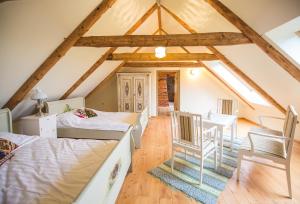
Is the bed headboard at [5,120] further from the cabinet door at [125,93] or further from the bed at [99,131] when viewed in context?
the cabinet door at [125,93]

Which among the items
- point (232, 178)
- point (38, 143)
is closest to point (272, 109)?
point (232, 178)

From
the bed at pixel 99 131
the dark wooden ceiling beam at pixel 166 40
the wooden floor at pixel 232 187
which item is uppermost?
the dark wooden ceiling beam at pixel 166 40

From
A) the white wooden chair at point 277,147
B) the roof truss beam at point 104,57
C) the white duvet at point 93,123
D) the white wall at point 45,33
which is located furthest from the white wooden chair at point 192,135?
the roof truss beam at point 104,57

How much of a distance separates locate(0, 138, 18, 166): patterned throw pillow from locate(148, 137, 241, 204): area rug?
179 centimetres

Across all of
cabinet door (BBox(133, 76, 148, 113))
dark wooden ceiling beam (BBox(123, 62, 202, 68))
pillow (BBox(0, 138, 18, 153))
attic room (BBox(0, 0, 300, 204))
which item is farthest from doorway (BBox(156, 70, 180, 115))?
pillow (BBox(0, 138, 18, 153))

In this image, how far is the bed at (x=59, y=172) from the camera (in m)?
1.32

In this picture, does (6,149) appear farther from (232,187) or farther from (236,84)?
(236,84)

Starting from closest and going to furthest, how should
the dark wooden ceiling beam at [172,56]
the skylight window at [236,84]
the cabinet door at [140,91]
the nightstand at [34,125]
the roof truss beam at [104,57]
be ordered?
the nightstand at [34,125]
the roof truss beam at [104,57]
the dark wooden ceiling beam at [172,56]
the skylight window at [236,84]
the cabinet door at [140,91]

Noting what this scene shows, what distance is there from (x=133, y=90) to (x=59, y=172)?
440 centimetres

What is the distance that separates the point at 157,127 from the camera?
16.9ft

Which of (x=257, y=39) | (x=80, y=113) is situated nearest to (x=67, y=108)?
(x=80, y=113)

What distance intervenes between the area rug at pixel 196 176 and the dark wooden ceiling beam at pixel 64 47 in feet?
7.33

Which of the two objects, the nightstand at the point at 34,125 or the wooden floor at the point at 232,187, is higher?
the nightstand at the point at 34,125

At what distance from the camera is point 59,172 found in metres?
1.65
